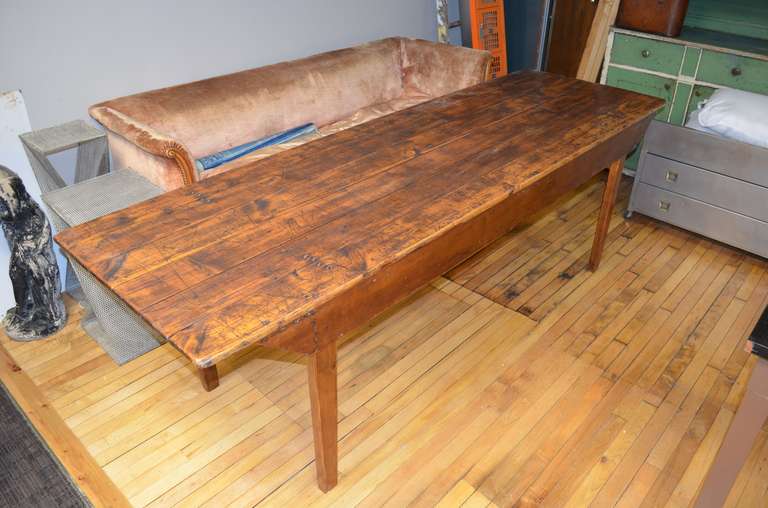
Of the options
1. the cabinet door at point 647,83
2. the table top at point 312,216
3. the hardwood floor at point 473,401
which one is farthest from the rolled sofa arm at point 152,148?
the cabinet door at point 647,83

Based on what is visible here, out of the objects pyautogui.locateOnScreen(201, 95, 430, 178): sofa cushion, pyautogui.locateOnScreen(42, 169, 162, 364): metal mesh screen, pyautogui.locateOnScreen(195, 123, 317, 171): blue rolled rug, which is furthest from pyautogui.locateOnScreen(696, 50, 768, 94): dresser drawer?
pyautogui.locateOnScreen(42, 169, 162, 364): metal mesh screen

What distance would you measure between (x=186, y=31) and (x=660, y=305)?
2470 millimetres

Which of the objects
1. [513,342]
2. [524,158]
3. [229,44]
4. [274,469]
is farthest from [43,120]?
[513,342]

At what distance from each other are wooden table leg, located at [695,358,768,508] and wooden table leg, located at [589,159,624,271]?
139 centimetres

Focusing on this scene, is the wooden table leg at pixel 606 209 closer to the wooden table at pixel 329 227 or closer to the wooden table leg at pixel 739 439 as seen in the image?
the wooden table at pixel 329 227

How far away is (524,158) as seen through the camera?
1.99 meters

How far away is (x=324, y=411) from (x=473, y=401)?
2.31 feet

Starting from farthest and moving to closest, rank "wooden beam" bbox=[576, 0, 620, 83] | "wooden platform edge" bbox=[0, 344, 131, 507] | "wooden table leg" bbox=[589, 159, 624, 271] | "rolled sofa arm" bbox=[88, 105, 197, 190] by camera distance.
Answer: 1. "wooden beam" bbox=[576, 0, 620, 83]
2. "wooden table leg" bbox=[589, 159, 624, 271]
3. "rolled sofa arm" bbox=[88, 105, 197, 190]
4. "wooden platform edge" bbox=[0, 344, 131, 507]

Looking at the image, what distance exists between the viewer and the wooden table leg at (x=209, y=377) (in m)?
2.11

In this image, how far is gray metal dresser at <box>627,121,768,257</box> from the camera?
273 cm

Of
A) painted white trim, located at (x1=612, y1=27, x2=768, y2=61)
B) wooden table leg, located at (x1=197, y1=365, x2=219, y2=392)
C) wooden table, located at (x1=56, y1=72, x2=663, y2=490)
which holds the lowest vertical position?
wooden table leg, located at (x1=197, y1=365, x2=219, y2=392)

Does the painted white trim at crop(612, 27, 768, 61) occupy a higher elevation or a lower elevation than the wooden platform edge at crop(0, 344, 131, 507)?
higher

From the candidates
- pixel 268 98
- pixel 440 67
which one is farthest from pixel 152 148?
pixel 440 67

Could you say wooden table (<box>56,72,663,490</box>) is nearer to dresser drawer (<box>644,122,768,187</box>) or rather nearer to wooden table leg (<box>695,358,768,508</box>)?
dresser drawer (<box>644,122,768,187</box>)
